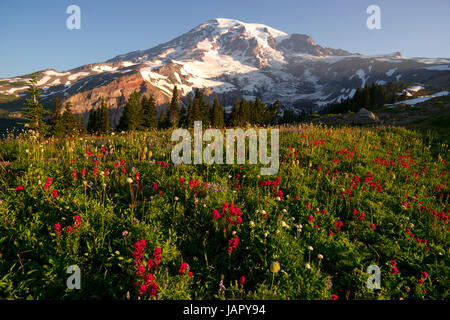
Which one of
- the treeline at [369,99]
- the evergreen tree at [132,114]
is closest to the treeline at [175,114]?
the evergreen tree at [132,114]

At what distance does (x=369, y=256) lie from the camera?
11.9ft

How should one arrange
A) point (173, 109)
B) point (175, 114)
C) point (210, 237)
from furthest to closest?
point (175, 114) < point (173, 109) < point (210, 237)

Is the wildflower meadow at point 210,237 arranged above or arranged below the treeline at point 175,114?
below

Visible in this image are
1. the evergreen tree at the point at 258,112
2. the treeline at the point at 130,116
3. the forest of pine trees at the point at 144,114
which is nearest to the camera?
the treeline at the point at 130,116

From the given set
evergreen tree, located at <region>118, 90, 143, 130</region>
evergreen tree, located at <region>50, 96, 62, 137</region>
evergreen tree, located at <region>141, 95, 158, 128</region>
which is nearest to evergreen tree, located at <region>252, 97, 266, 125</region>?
evergreen tree, located at <region>141, 95, 158, 128</region>

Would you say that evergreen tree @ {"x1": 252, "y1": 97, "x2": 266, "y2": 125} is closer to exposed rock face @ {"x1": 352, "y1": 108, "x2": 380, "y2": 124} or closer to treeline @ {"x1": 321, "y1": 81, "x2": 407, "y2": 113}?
treeline @ {"x1": 321, "y1": 81, "x2": 407, "y2": 113}

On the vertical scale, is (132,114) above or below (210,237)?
above

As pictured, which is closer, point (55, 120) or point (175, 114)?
point (55, 120)

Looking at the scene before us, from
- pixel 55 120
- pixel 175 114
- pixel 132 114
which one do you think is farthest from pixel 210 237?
pixel 175 114

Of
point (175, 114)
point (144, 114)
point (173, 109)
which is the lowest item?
point (144, 114)

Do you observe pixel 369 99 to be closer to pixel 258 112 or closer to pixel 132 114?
pixel 258 112

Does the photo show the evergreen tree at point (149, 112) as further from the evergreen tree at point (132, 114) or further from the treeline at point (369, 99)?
the treeline at point (369, 99)
